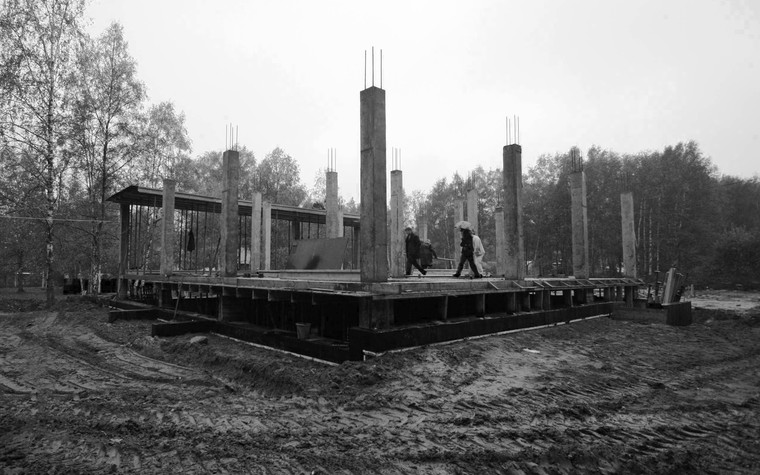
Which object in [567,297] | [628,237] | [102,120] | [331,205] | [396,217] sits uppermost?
[102,120]

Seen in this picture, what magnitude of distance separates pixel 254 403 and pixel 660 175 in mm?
38318

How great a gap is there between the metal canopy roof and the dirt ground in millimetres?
7376

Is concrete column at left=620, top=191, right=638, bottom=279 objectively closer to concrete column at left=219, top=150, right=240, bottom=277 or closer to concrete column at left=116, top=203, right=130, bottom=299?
concrete column at left=219, top=150, right=240, bottom=277

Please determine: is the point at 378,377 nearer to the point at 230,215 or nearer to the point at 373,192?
the point at 373,192

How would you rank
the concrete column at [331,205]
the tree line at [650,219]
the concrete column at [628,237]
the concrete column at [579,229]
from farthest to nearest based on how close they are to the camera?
the tree line at [650,219], the concrete column at [628,237], the concrete column at [331,205], the concrete column at [579,229]

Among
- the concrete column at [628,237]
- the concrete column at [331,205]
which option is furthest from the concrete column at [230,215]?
the concrete column at [628,237]

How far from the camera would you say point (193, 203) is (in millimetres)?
16859

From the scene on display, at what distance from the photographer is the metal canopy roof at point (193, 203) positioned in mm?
15383

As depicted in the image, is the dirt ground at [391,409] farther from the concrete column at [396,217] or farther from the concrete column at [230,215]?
the concrete column at [396,217]

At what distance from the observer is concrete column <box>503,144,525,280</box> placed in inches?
375

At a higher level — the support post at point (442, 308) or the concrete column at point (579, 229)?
the concrete column at point (579, 229)

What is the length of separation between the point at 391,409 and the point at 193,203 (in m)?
14.4

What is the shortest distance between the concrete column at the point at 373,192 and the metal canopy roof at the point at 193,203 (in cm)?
1060

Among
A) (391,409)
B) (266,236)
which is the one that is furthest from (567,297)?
→ (266,236)
